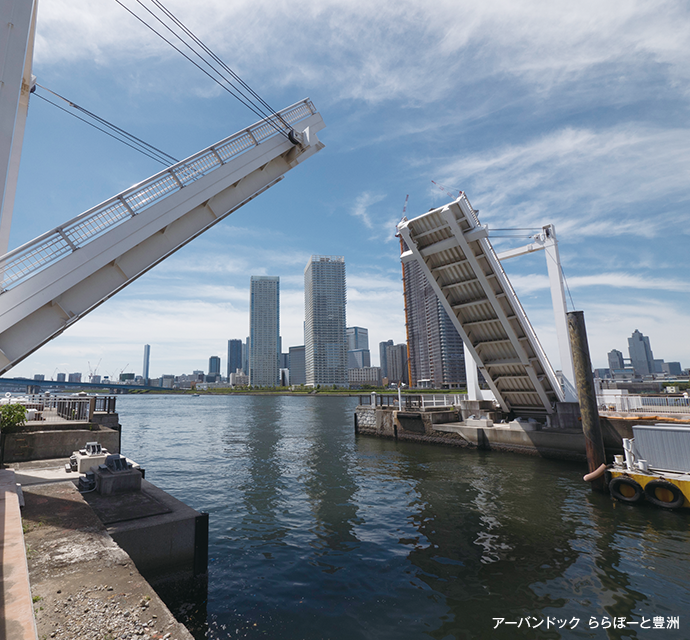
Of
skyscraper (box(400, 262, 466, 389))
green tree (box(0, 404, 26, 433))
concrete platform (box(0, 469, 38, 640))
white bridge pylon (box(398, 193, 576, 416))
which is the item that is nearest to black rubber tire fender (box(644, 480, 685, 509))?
white bridge pylon (box(398, 193, 576, 416))

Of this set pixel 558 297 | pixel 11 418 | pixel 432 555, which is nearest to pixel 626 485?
pixel 432 555

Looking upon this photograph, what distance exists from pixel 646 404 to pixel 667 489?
13125mm

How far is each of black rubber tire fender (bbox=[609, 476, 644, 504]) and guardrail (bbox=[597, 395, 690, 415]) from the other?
10.9m

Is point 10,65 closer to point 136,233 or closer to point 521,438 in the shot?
point 136,233

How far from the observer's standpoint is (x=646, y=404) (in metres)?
23.8

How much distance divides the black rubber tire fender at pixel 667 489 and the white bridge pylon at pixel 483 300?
935 centimetres

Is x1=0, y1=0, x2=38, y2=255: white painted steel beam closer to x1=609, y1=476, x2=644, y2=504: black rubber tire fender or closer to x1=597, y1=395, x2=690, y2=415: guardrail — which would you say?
x1=609, y1=476, x2=644, y2=504: black rubber tire fender

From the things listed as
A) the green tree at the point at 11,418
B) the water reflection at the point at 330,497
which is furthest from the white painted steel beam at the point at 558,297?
the green tree at the point at 11,418

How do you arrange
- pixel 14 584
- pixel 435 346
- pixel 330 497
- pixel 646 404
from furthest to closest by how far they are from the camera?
pixel 435 346 → pixel 646 404 → pixel 330 497 → pixel 14 584

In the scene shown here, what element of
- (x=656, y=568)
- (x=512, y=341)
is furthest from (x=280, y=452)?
(x=656, y=568)

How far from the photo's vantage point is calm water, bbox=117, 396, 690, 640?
7289mm

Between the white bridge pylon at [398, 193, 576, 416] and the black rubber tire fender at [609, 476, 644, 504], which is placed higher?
the white bridge pylon at [398, 193, 576, 416]

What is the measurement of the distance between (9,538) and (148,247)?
8396 mm

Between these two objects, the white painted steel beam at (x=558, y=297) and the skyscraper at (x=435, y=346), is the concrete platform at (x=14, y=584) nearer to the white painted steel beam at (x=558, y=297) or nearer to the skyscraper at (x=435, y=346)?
the white painted steel beam at (x=558, y=297)
